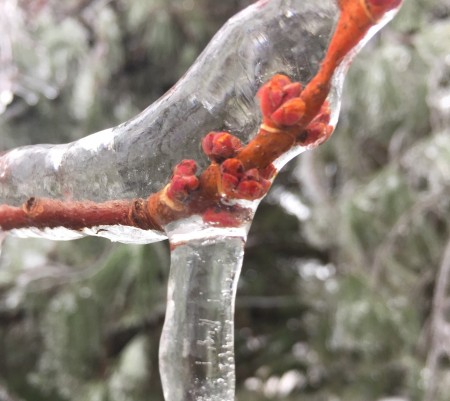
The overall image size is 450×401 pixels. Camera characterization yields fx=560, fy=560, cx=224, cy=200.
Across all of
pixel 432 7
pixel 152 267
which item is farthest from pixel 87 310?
pixel 432 7

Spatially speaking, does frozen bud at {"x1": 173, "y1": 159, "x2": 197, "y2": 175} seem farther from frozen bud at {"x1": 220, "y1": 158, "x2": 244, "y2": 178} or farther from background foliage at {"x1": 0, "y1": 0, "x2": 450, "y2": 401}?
background foliage at {"x1": 0, "y1": 0, "x2": 450, "y2": 401}

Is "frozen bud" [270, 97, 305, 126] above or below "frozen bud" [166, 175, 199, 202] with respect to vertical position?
above

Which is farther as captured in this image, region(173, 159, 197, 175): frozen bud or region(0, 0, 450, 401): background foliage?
region(0, 0, 450, 401): background foliage

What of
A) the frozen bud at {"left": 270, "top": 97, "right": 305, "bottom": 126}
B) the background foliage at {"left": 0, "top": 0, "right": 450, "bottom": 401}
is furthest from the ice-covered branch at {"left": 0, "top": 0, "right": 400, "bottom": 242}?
the background foliage at {"left": 0, "top": 0, "right": 450, "bottom": 401}

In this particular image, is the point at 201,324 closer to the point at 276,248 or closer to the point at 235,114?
the point at 235,114

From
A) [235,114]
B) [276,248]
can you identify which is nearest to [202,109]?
[235,114]

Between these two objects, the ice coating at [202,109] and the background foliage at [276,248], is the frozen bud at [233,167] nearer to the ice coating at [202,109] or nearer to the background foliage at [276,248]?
the ice coating at [202,109]

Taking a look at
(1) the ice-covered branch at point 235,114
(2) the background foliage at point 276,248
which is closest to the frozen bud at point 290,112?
(1) the ice-covered branch at point 235,114
